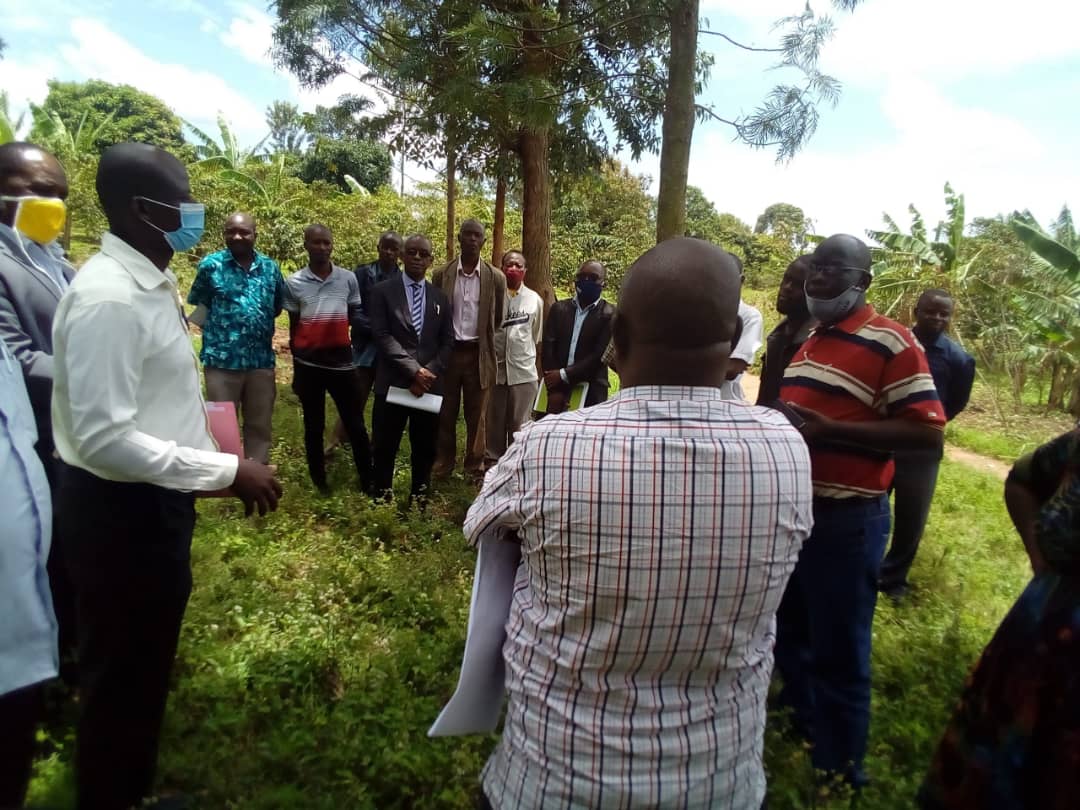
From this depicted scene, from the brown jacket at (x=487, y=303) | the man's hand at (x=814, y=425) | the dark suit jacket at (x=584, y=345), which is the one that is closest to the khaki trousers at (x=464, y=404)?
the brown jacket at (x=487, y=303)

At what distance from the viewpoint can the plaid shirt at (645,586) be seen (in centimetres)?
107

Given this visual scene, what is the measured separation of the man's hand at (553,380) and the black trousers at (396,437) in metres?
0.93

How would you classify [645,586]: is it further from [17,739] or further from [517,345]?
[517,345]

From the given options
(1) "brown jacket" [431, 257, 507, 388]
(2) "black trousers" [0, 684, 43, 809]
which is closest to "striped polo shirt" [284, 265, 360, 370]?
(1) "brown jacket" [431, 257, 507, 388]

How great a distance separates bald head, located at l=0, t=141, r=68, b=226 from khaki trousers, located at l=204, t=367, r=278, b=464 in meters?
1.76

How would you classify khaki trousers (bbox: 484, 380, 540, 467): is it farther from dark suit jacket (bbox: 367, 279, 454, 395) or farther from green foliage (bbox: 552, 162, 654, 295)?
green foliage (bbox: 552, 162, 654, 295)

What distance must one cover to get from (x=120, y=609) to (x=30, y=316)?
126 centimetres

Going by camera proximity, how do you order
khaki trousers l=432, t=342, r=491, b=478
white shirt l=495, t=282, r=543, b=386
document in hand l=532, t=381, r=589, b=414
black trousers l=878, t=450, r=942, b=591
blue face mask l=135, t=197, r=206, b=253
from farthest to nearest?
white shirt l=495, t=282, r=543, b=386
khaki trousers l=432, t=342, r=491, b=478
document in hand l=532, t=381, r=589, b=414
black trousers l=878, t=450, r=942, b=591
blue face mask l=135, t=197, r=206, b=253

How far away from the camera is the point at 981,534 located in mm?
5219

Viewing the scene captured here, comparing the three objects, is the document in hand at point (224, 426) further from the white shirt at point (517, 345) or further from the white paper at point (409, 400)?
the white shirt at point (517, 345)

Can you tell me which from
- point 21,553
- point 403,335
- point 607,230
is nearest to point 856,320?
point 21,553

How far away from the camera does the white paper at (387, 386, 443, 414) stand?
4297 mm

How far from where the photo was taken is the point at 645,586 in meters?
1.08

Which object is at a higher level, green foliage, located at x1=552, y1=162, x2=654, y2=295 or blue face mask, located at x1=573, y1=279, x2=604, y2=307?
green foliage, located at x1=552, y1=162, x2=654, y2=295
